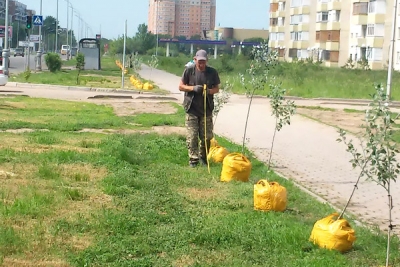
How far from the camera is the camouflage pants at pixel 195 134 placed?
1081cm

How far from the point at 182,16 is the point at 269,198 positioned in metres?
144

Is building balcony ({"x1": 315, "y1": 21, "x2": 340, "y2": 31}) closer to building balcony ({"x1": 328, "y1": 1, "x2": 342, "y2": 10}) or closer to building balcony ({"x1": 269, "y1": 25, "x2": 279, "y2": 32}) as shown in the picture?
building balcony ({"x1": 328, "y1": 1, "x2": 342, "y2": 10})

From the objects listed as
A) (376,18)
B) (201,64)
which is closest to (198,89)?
(201,64)

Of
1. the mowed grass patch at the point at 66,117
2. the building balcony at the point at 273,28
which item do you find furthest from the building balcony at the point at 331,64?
the mowed grass patch at the point at 66,117

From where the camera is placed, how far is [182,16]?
14988 centimetres

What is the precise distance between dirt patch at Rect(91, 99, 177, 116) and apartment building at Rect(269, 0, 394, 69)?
4523 centimetres

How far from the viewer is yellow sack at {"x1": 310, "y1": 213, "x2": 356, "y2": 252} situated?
627 cm

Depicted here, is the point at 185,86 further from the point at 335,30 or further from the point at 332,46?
the point at 335,30

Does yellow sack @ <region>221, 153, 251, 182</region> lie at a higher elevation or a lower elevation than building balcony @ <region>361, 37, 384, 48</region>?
lower

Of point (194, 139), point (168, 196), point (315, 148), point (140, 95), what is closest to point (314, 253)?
point (168, 196)

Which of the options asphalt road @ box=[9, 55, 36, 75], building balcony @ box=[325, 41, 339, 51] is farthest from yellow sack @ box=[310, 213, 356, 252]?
building balcony @ box=[325, 41, 339, 51]

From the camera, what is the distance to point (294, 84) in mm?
40594

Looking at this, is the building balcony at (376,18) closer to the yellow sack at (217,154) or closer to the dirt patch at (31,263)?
the yellow sack at (217,154)

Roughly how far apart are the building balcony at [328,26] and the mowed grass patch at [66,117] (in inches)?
2197
